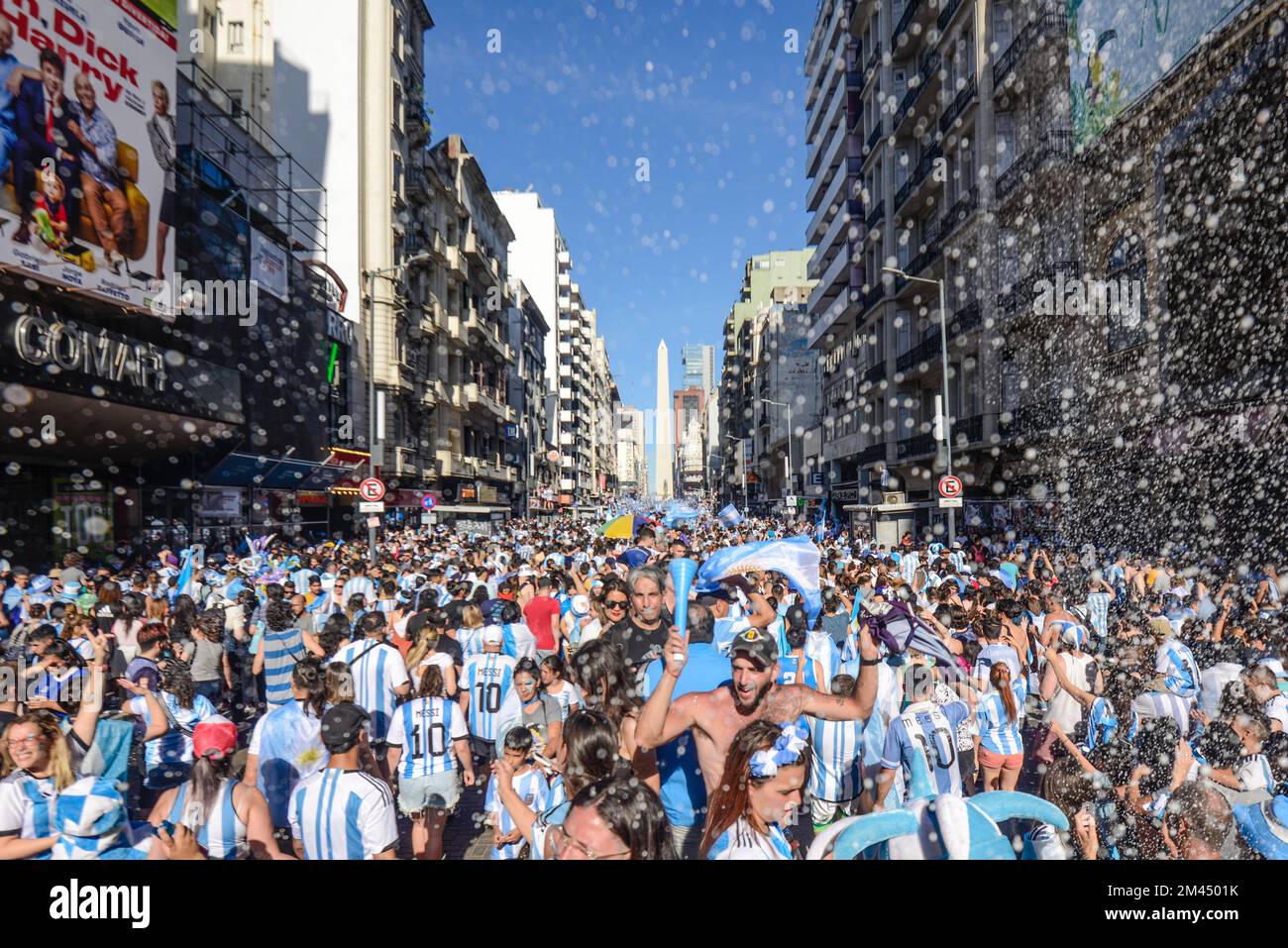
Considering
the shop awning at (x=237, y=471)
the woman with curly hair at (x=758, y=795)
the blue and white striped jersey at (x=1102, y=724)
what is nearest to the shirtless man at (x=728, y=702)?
the woman with curly hair at (x=758, y=795)

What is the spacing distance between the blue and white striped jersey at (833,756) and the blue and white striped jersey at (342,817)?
2.52m

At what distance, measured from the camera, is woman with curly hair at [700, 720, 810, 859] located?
2.99 metres

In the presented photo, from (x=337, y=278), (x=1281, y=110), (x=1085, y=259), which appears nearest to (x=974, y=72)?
(x=1085, y=259)

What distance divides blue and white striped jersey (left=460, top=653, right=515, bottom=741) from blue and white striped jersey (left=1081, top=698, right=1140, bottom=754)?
392 centimetres

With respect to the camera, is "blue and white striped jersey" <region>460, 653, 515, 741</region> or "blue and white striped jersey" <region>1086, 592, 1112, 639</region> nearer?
"blue and white striped jersey" <region>460, 653, 515, 741</region>

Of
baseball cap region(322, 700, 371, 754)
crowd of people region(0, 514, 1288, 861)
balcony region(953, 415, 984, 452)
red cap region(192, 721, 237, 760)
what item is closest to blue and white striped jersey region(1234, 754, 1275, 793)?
crowd of people region(0, 514, 1288, 861)

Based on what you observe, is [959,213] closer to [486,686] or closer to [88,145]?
[88,145]

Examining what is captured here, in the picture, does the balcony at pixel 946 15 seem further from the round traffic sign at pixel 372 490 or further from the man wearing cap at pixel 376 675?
the man wearing cap at pixel 376 675

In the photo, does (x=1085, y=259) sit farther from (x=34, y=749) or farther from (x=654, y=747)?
(x=34, y=749)

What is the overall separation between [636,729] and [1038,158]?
78.1 feet

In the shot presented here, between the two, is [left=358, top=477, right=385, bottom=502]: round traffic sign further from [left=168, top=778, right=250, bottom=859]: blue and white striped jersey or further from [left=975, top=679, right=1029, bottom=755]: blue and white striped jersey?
[left=975, top=679, right=1029, bottom=755]: blue and white striped jersey

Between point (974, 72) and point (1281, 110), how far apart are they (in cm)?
1323

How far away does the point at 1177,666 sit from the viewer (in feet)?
19.1

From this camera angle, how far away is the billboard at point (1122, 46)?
15.5 metres
